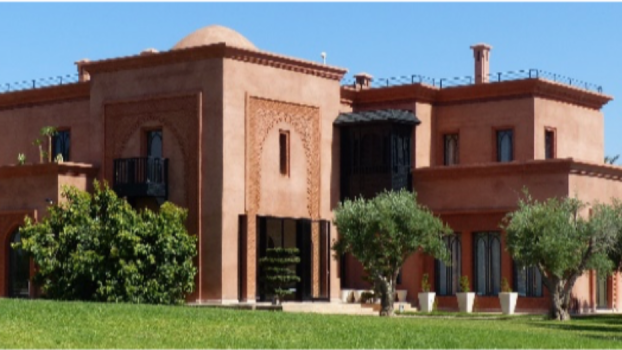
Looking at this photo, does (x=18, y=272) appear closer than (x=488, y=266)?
No

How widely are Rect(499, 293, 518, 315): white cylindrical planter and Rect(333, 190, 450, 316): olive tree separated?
12.0ft

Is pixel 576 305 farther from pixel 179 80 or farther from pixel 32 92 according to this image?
pixel 32 92

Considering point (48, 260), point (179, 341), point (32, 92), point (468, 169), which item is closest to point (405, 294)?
point (468, 169)

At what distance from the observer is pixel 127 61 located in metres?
45.8

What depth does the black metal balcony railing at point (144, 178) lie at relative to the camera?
1746 inches

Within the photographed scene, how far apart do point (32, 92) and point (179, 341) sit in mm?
29312

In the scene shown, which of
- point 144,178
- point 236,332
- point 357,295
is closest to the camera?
point 236,332

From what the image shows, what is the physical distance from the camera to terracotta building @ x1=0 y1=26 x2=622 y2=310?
142 feet

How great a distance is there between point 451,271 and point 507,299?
3290mm

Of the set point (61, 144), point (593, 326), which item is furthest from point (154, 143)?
point (593, 326)

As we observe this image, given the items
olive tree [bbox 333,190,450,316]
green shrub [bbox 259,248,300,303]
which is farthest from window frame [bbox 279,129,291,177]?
olive tree [bbox 333,190,450,316]

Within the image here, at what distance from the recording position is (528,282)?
4438 cm

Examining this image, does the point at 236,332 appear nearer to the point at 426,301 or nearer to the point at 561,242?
the point at 561,242

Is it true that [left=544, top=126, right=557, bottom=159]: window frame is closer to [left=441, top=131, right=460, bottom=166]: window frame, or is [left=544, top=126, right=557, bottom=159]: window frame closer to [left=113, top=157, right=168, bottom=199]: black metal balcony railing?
[left=441, top=131, right=460, bottom=166]: window frame
